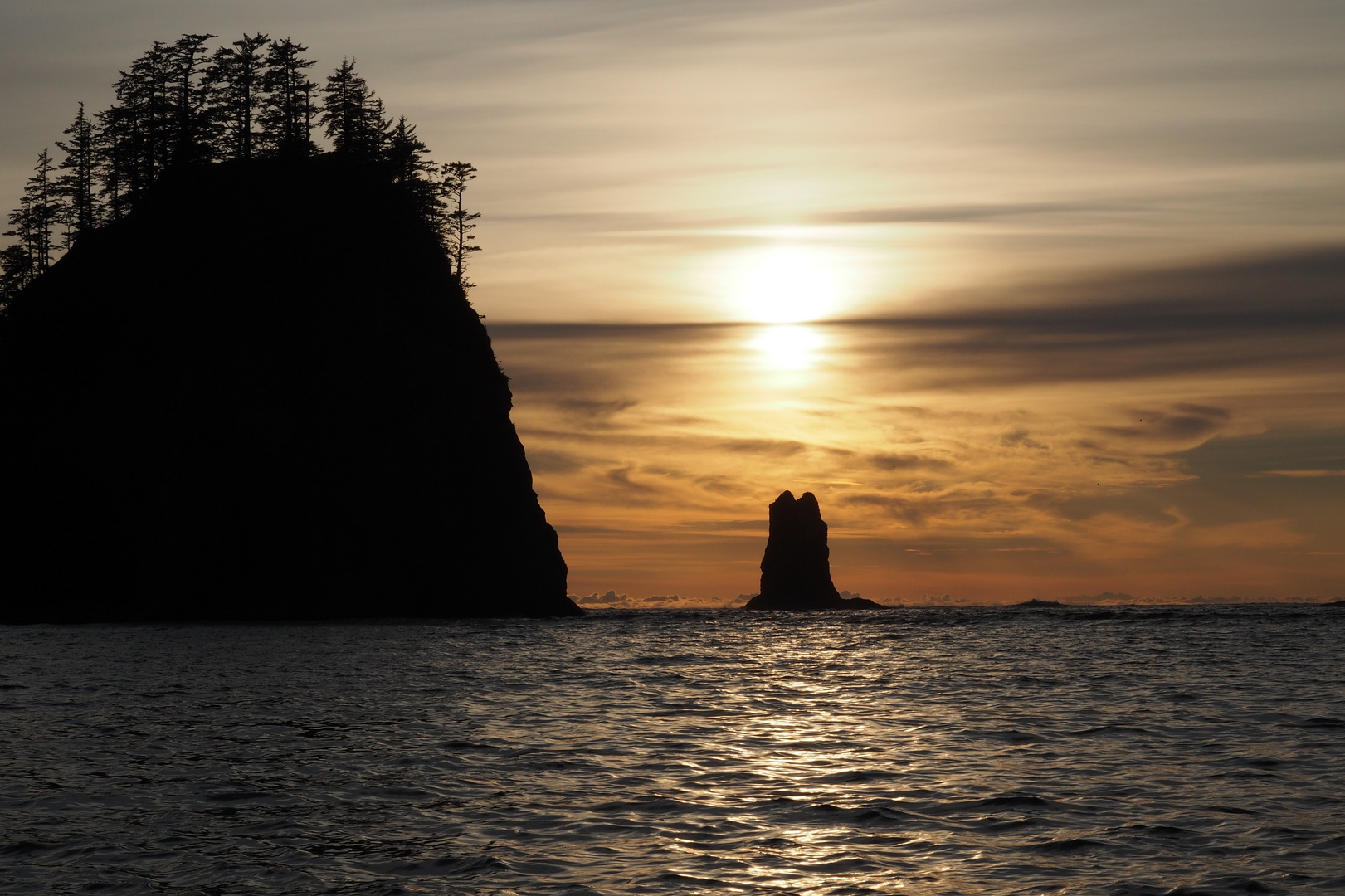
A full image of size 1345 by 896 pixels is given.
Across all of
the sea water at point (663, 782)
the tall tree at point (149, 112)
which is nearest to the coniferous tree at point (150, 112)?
the tall tree at point (149, 112)

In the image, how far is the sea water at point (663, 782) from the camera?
15.0 meters

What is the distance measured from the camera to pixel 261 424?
8969 centimetres

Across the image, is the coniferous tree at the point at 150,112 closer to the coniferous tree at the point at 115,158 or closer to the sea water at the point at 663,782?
the coniferous tree at the point at 115,158

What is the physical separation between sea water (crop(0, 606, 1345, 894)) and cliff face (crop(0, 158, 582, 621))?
41009mm

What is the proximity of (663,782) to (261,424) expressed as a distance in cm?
7569

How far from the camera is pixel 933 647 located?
73125mm

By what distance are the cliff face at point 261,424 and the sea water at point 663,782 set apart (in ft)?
135

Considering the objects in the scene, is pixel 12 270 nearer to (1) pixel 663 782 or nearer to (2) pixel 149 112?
(2) pixel 149 112

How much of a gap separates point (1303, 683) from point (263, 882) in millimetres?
39301

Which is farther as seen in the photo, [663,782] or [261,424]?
[261,424]

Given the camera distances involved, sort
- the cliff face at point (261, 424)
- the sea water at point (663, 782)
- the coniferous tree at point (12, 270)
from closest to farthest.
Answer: the sea water at point (663, 782), the cliff face at point (261, 424), the coniferous tree at point (12, 270)

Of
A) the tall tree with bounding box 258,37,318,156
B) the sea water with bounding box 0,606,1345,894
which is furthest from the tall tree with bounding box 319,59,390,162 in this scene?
the sea water with bounding box 0,606,1345,894

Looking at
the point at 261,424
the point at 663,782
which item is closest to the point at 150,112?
the point at 261,424

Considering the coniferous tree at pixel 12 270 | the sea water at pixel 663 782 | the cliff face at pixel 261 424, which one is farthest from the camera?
the coniferous tree at pixel 12 270
